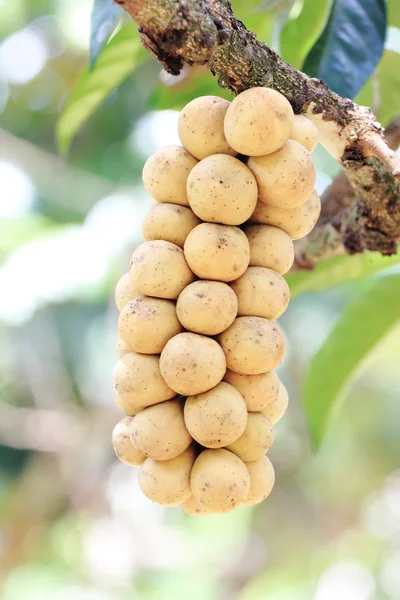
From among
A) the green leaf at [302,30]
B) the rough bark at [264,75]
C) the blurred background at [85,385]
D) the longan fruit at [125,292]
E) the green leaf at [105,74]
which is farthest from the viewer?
the blurred background at [85,385]

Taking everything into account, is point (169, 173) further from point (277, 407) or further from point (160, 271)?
point (277, 407)

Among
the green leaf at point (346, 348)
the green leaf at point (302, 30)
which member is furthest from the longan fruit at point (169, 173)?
the green leaf at point (346, 348)

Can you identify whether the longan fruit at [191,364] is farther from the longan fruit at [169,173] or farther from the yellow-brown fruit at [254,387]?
the longan fruit at [169,173]

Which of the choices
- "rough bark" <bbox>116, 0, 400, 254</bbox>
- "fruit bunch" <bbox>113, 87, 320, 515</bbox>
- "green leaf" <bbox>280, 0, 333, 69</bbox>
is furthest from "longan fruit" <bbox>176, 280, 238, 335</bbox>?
"green leaf" <bbox>280, 0, 333, 69</bbox>

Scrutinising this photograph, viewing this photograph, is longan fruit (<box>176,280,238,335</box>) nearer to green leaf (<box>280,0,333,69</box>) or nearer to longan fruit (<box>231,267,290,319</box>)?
longan fruit (<box>231,267,290,319</box>)

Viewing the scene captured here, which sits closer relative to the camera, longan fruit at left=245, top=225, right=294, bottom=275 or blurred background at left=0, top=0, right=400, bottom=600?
longan fruit at left=245, top=225, right=294, bottom=275

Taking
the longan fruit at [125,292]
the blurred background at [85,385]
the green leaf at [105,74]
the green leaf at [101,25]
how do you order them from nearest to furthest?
1. the longan fruit at [125,292]
2. the green leaf at [101,25]
3. the green leaf at [105,74]
4. the blurred background at [85,385]

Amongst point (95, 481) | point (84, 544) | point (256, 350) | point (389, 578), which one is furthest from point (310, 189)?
point (84, 544)
